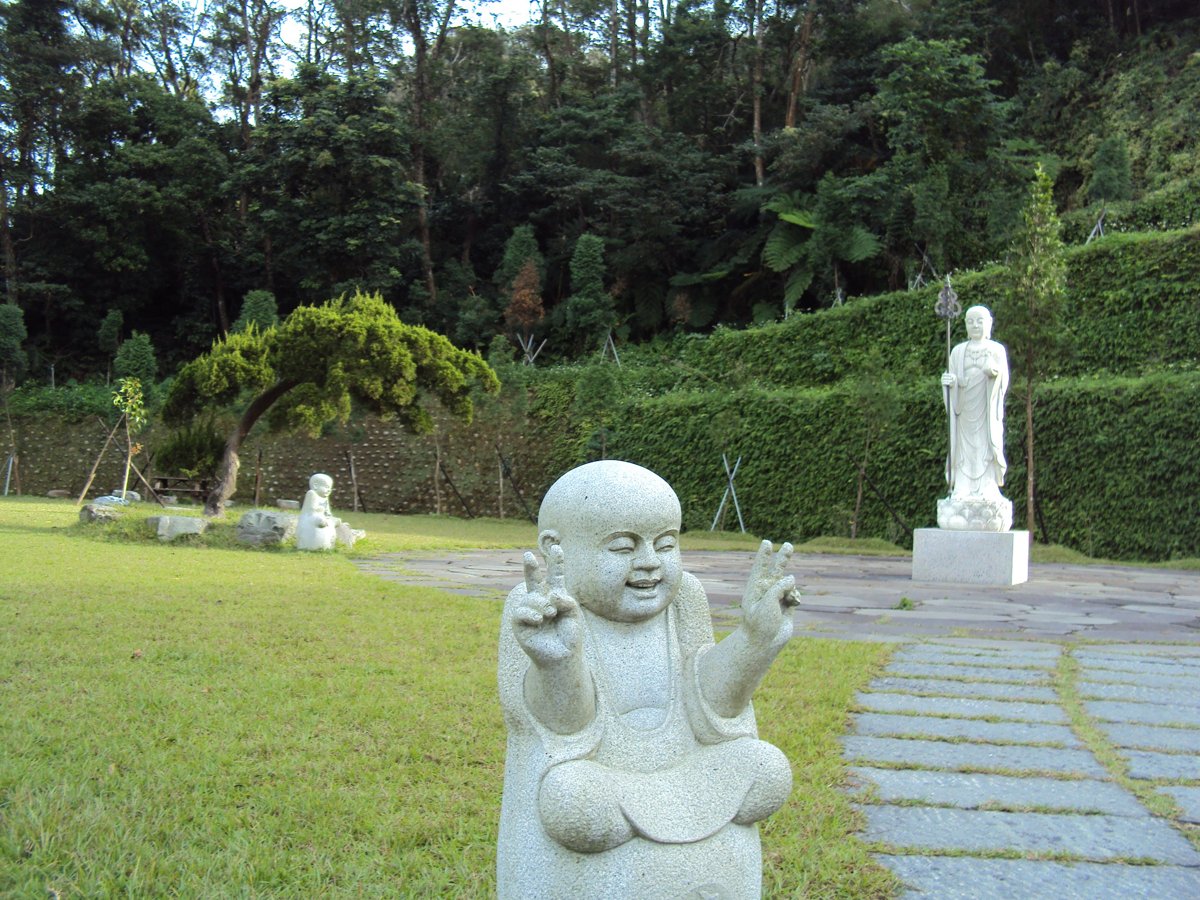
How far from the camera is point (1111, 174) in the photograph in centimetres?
2272

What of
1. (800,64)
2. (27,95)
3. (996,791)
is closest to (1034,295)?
(996,791)

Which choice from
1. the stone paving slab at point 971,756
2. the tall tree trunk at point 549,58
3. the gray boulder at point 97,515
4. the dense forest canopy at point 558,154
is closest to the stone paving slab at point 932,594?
the stone paving slab at point 971,756

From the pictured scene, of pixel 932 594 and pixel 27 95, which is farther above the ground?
pixel 27 95

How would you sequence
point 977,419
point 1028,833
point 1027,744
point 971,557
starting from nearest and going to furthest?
1. point 1028,833
2. point 1027,744
3. point 971,557
4. point 977,419

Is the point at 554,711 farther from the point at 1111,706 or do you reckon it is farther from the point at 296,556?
the point at 296,556

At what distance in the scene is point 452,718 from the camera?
452 cm

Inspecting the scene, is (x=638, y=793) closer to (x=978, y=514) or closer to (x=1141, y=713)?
(x=1141, y=713)

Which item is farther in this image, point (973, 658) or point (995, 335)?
point (995, 335)

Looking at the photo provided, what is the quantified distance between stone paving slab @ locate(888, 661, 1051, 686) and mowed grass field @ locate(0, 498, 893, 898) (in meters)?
0.21

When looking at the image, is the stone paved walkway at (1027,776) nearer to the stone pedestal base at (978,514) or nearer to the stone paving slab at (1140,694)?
the stone paving slab at (1140,694)

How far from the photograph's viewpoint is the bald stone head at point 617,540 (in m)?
2.42

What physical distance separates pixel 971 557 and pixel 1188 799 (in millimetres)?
7231

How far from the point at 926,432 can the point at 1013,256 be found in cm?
295

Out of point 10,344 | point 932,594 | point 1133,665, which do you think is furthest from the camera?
point 10,344
